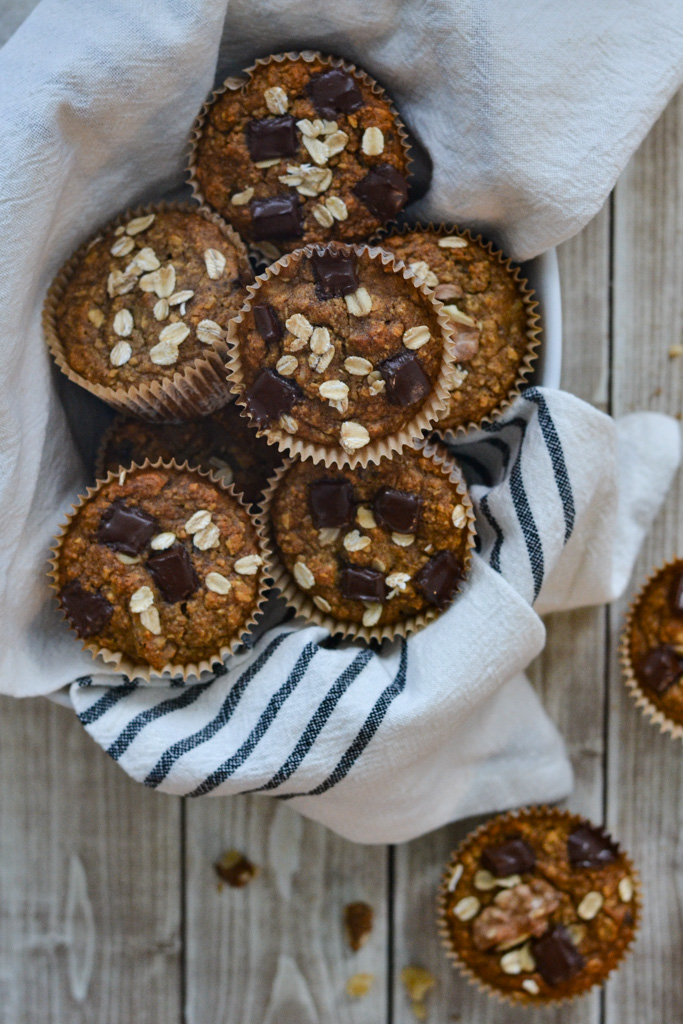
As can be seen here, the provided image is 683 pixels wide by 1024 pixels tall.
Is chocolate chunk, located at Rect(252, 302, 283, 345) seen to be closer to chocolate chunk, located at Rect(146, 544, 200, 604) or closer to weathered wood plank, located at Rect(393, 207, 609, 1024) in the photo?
chocolate chunk, located at Rect(146, 544, 200, 604)

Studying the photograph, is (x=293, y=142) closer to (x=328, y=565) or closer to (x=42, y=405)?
(x=42, y=405)

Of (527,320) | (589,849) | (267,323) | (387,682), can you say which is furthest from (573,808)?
(267,323)

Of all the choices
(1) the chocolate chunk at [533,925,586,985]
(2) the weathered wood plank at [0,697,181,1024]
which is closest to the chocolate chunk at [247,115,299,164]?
(2) the weathered wood plank at [0,697,181,1024]

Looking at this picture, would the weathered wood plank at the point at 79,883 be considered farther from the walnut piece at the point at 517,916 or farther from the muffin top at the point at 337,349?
the muffin top at the point at 337,349

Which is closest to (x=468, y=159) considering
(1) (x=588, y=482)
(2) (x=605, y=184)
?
(2) (x=605, y=184)

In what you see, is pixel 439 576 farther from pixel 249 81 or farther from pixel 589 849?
pixel 249 81

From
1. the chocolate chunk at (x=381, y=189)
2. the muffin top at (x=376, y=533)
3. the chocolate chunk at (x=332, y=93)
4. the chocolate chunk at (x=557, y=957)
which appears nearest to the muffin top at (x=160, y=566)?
the muffin top at (x=376, y=533)
